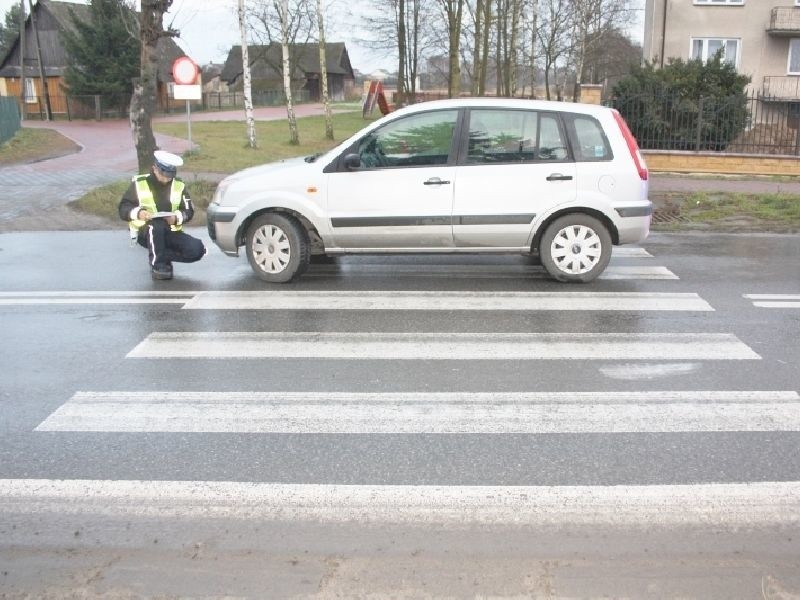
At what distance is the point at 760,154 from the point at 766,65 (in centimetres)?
1768

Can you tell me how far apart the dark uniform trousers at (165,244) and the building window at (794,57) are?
32.7 meters

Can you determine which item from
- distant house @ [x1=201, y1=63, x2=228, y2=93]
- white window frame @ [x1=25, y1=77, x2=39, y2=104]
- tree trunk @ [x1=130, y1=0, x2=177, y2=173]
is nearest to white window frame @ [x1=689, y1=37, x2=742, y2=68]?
tree trunk @ [x1=130, y1=0, x2=177, y2=173]

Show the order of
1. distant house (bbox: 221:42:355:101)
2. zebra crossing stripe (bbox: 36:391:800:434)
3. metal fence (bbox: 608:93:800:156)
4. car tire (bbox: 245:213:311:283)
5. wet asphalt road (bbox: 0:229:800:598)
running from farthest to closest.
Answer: distant house (bbox: 221:42:355:101)
metal fence (bbox: 608:93:800:156)
car tire (bbox: 245:213:311:283)
zebra crossing stripe (bbox: 36:391:800:434)
wet asphalt road (bbox: 0:229:800:598)

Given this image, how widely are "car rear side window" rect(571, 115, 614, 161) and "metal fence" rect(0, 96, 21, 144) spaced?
79.7 ft

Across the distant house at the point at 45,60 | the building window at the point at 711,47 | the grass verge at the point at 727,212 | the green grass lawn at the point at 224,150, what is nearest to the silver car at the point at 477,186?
the grass verge at the point at 727,212

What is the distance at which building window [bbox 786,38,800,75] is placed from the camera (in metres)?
34.2

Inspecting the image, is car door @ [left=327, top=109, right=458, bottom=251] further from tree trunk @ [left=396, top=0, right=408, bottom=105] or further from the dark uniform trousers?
tree trunk @ [left=396, top=0, right=408, bottom=105]

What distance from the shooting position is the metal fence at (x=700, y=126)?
19.7 m

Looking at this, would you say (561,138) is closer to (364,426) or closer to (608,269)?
(608,269)

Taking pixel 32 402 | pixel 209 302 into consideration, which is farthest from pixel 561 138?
pixel 32 402

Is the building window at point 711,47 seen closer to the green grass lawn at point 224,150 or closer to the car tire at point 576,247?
the green grass lawn at point 224,150

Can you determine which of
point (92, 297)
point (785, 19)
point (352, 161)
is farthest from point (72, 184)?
point (785, 19)

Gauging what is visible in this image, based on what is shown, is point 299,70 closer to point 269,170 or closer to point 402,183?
point 269,170

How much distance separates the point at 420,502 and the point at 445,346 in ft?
8.29
